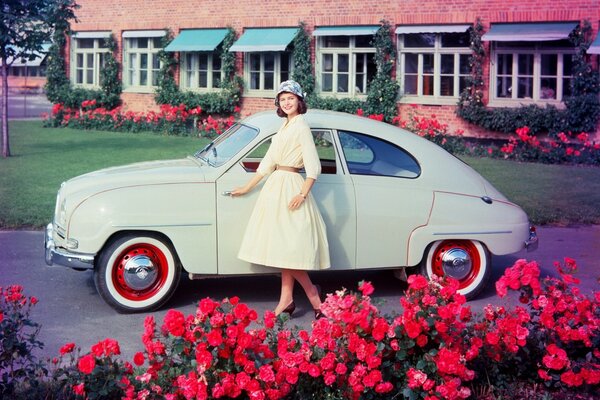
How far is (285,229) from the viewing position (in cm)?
665

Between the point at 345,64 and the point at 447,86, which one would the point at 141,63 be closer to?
the point at 345,64

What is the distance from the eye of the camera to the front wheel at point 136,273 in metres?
6.98

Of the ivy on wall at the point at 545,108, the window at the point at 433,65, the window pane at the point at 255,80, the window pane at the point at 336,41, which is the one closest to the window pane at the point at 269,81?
the window pane at the point at 255,80

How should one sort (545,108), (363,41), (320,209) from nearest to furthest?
1. (320,209)
2. (545,108)
3. (363,41)

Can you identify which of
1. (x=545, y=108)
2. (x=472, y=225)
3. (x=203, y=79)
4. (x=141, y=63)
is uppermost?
Result: (x=141, y=63)

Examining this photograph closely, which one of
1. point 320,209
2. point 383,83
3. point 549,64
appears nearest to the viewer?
point 320,209

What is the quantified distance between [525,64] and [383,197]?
48.6 feet

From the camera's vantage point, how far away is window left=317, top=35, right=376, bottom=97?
23.8 m

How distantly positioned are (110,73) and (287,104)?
23.6 m

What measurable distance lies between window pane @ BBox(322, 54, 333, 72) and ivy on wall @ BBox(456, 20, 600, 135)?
4328 millimetres

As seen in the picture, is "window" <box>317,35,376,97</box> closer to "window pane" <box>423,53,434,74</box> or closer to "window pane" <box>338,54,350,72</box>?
"window pane" <box>338,54,350,72</box>

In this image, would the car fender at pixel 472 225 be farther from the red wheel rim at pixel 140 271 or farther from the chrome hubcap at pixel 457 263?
the red wheel rim at pixel 140 271

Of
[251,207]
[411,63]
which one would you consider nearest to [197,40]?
[411,63]

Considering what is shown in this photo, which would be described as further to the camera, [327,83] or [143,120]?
[143,120]
